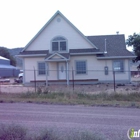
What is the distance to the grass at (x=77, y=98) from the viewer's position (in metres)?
18.2

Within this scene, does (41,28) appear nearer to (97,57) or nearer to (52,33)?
(52,33)

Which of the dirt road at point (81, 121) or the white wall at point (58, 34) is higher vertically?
the white wall at point (58, 34)

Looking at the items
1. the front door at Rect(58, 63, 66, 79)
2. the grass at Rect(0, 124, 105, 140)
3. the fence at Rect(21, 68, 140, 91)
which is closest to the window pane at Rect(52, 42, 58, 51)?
the front door at Rect(58, 63, 66, 79)

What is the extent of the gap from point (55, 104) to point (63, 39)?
54.1ft

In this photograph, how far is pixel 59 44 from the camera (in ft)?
111

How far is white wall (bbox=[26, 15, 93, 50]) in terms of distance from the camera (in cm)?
3331

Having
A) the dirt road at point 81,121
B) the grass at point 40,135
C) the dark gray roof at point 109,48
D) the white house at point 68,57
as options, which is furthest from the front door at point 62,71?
the grass at point 40,135

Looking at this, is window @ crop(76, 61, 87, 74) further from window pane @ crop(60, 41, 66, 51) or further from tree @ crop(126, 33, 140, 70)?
tree @ crop(126, 33, 140, 70)

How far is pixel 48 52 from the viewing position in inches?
1321

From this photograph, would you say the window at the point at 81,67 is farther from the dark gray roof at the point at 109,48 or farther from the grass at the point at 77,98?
the grass at the point at 77,98

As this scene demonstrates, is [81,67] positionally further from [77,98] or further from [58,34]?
[77,98]

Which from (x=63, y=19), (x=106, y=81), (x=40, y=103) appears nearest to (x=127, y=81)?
(x=106, y=81)

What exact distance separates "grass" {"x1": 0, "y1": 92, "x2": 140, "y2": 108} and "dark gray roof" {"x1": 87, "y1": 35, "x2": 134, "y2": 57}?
13.4 meters

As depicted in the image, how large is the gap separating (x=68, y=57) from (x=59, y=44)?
221cm
